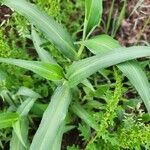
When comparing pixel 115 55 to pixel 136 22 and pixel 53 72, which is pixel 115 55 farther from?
pixel 136 22

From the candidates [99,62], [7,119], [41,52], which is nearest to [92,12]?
[99,62]

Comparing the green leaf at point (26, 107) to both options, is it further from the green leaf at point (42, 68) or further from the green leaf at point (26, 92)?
the green leaf at point (42, 68)

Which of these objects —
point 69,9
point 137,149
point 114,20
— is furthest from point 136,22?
point 137,149

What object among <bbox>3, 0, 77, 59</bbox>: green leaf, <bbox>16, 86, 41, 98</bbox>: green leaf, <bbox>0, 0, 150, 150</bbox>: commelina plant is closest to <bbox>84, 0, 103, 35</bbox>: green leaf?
<bbox>0, 0, 150, 150</bbox>: commelina plant

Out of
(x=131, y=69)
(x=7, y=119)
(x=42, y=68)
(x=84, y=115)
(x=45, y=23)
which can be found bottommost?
(x=84, y=115)

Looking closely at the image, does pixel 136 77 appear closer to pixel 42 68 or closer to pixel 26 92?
pixel 42 68

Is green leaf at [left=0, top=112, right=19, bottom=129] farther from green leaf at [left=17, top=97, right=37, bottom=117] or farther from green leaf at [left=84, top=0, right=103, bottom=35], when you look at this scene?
green leaf at [left=84, top=0, right=103, bottom=35]
